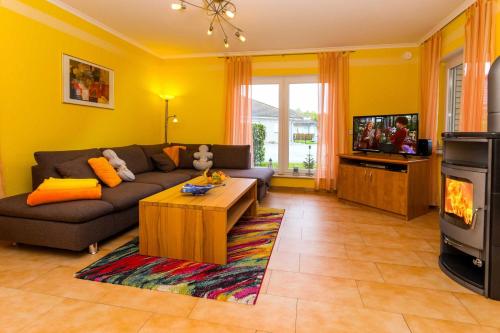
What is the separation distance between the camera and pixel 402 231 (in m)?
3.15

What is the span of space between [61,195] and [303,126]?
386 cm

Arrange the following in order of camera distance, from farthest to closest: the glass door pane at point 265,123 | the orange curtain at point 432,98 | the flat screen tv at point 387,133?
the glass door pane at point 265,123
the orange curtain at point 432,98
the flat screen tv at point 387,133

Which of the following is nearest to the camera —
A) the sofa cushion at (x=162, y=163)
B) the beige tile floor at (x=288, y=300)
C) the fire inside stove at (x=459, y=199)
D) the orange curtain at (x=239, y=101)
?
the beige tile floor at (x=288, y=300)

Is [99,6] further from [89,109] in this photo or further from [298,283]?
[298,283]

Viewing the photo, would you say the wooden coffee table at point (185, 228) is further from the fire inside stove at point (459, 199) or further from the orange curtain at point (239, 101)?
the orange curtain at point (239, 101)

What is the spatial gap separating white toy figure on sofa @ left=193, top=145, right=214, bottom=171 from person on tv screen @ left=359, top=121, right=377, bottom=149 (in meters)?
2.40

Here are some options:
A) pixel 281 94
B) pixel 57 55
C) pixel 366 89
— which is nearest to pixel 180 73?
pixel 281 94

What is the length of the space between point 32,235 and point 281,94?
13.6ft

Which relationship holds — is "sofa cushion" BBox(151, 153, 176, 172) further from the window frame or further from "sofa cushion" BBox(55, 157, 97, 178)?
the window frame

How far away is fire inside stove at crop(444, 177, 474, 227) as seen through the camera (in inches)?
78.7

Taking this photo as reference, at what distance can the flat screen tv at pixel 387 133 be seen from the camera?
3.85 meters

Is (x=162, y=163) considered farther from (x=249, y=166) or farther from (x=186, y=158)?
(x=249, y=166)

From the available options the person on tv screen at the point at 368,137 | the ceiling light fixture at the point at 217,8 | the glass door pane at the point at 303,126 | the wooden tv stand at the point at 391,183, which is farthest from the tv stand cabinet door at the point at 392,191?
the ceiling light fixture at the point at 217,8

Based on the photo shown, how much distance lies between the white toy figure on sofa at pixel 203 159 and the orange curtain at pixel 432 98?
3.25 metres
